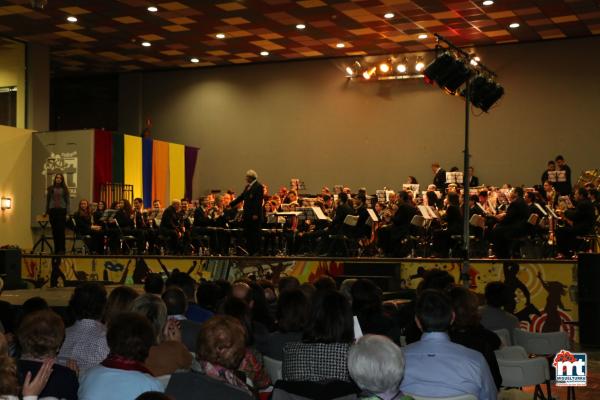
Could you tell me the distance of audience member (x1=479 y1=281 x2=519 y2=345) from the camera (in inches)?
223

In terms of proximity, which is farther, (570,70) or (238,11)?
(570,70)

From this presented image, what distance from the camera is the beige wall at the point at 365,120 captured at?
59.2ft

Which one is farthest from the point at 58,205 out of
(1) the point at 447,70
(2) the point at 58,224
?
(1) the point at 447,70

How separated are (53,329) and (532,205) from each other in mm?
10422

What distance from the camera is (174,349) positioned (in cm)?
404

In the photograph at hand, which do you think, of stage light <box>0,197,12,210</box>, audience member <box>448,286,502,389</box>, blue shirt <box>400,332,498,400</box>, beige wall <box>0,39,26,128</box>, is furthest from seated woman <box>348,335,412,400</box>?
beige wall <box>0,39,26,128</box>

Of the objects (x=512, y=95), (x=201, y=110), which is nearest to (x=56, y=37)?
(x=201, y=110)

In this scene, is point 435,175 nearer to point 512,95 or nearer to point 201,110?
point 512,95

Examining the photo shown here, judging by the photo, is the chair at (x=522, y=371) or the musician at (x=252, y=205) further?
the musician at (x=252, y=205)

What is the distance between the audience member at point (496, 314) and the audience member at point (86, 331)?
2700mm


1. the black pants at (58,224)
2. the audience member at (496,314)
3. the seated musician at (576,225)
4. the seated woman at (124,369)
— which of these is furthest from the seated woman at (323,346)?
Answer: the black pants at (58,224)

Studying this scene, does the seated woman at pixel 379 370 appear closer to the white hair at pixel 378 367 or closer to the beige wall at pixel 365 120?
the white hair at pixel 378 367

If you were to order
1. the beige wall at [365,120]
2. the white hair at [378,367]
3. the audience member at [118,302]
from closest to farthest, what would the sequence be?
the white hair at [378,367], the audience member at [118,302], the beige wall at [365,120]

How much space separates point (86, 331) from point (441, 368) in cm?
198
